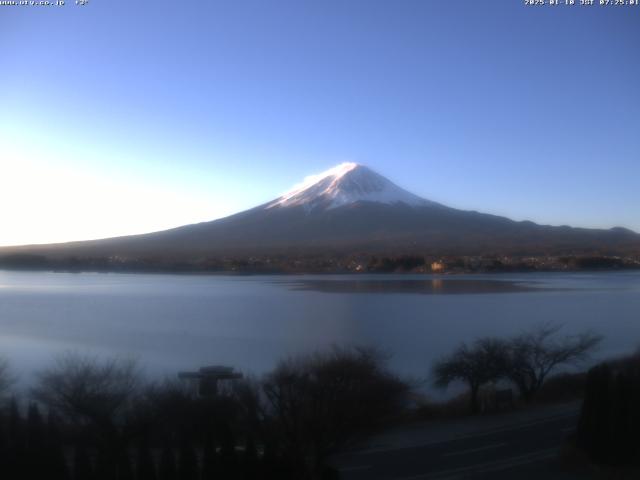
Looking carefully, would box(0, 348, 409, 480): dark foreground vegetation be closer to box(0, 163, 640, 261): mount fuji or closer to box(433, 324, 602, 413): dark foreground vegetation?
box(433, 324, 602, 413): dark foreground vegetation

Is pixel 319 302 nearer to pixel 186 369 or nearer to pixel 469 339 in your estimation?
pixel 469 339

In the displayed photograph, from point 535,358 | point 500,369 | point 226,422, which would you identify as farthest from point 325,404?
point 535,358

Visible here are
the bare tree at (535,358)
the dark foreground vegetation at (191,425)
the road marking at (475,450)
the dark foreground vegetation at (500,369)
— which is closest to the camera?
the dark foreground vegetation at (191,425)

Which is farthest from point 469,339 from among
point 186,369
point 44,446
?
point 44,446

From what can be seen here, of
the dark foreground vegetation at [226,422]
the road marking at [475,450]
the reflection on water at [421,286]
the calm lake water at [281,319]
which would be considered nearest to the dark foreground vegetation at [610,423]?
the dark foreground vegetation at [226,422]

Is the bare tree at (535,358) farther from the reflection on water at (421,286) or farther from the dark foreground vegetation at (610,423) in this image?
the reflection on water at (421,286)

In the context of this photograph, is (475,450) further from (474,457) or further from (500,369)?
(500,369)

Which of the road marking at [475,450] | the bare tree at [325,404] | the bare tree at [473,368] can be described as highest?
the bare tree at [325,404]
